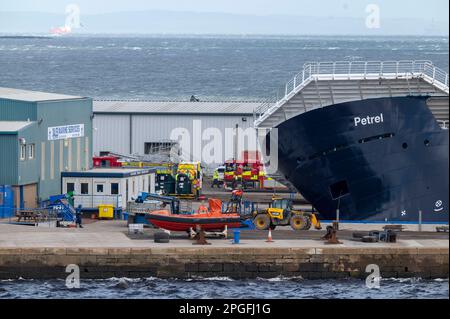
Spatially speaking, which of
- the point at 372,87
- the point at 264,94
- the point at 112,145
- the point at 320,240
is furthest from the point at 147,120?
the point at 264,94

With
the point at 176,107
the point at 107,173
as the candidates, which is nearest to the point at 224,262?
the point at 107,173

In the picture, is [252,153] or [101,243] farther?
[252,153]

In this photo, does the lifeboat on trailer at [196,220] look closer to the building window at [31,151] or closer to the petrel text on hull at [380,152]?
the petrel text on hull at [380,152]

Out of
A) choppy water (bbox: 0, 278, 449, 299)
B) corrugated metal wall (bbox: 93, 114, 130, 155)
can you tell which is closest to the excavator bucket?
choppy water (bbox: 0, 278, 449, 299)

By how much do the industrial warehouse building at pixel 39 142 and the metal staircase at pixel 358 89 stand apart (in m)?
8.20

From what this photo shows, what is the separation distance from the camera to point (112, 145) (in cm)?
7531

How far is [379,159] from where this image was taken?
53.8 m

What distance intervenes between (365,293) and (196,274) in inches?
219

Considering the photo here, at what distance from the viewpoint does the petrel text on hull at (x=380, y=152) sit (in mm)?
53406

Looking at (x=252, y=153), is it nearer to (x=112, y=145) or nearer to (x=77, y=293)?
(x=112, y=145)

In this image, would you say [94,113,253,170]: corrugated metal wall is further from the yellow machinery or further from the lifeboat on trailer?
the lifeboat on trailer

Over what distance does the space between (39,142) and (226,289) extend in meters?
14.6

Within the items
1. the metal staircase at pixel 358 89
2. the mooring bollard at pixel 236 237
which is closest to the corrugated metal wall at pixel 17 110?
the metal staircase at pixel 358 89

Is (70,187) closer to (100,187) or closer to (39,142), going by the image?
(100,187)
